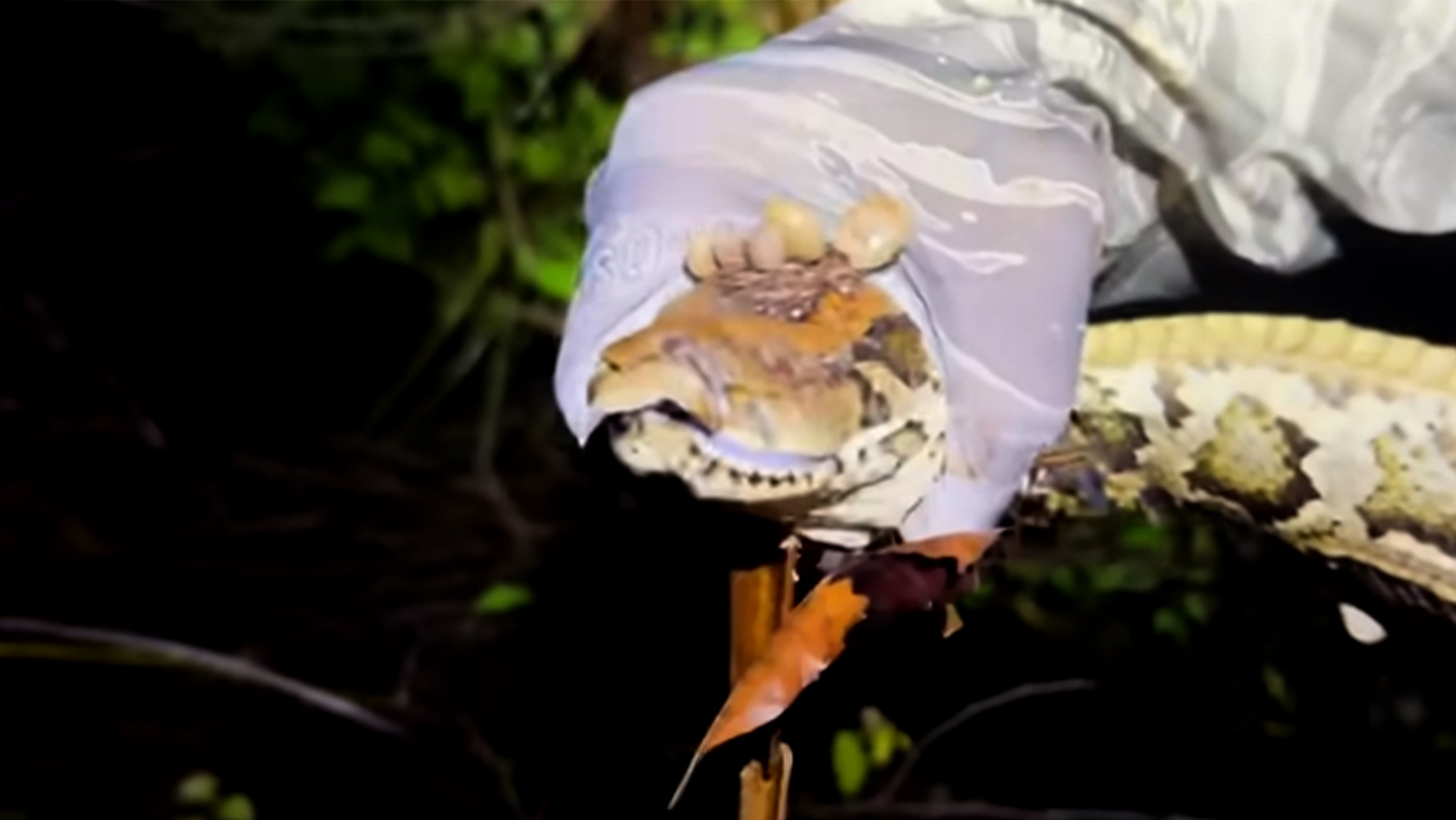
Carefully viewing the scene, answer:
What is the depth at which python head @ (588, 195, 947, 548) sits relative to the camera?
33cm

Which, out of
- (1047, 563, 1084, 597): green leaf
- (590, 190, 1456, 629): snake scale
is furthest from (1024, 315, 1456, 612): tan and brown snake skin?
(1047, 563, 1084, 597): green leaf

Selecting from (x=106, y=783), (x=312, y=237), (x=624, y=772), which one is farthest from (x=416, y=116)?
(x=624, y=772)

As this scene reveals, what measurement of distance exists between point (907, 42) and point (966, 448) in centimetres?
8

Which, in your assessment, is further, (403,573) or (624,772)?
(403,573)

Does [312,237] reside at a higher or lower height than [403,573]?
higher

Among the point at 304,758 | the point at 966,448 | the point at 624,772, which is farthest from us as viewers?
the point at 304,758

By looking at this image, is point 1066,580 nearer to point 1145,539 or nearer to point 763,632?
point 1145,539

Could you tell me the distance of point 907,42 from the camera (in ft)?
1.27

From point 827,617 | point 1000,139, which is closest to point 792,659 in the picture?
point 827,617

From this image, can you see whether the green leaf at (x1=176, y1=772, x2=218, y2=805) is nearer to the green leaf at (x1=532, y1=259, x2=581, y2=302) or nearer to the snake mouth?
the green leaf at (x1=532, y1=259, x2=581, y2=302)

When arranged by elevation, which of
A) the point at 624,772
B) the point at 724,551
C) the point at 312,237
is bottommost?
the point at 312,237

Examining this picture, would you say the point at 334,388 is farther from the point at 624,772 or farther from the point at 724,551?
the point at 724,551

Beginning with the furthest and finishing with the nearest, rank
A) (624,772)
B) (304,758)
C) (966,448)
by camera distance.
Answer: (304,758) < (624,772) < (966,448)

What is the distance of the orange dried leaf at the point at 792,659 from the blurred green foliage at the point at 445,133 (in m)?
0.53
